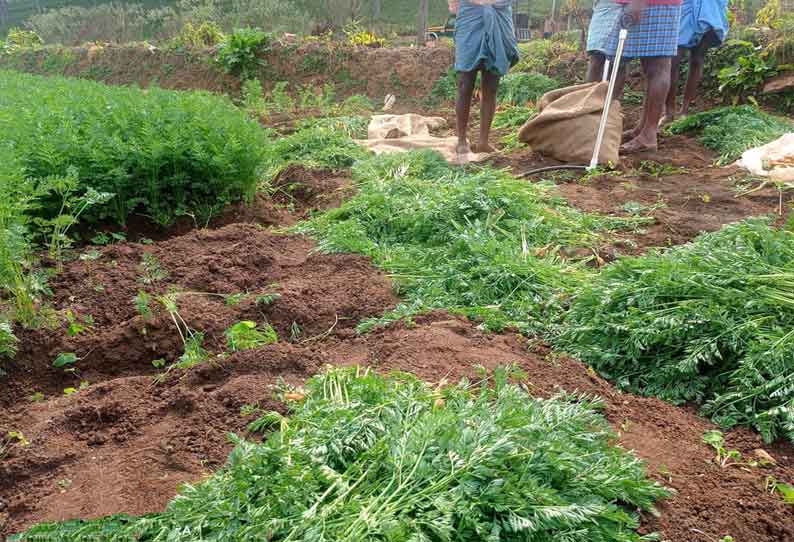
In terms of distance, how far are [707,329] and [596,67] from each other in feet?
14.4

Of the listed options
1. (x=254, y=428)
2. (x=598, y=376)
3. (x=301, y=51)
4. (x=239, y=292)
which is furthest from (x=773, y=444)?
(x=301, y=51)

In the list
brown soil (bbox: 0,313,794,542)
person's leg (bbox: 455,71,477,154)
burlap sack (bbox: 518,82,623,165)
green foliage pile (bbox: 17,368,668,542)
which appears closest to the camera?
green foliage pile (bbox: 17,368,668,542)

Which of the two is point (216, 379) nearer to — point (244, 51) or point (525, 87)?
point (525, 87)

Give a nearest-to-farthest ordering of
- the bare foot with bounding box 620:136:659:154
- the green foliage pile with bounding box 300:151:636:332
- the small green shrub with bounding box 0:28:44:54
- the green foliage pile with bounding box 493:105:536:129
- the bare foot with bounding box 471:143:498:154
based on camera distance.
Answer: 1. the green foliage pile with bounding box 300:151:636:332
2. the bare foot with bounding box 620:136:659:154
3. the bare foot with bounding box 471:143:498:154
4. the green foliage pile with bounding box 493:105:536:129
5. the small green shrub with bounding box 0:28:44:54

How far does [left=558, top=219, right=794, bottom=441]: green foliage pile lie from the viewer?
2.34 metres

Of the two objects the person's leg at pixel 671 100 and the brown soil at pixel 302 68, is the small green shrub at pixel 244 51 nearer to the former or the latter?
the brown soil at pixel 302 68

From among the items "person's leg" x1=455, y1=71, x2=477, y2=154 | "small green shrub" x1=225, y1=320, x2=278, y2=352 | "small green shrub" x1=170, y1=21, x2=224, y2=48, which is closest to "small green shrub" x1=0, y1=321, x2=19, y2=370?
"small green shrub" x1=225, y1=320, x2=278, y2=352

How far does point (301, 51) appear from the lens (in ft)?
39.4

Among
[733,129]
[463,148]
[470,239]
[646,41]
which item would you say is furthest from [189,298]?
[733,129]

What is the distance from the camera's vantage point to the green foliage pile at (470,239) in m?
3.26

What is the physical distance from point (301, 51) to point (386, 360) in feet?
34.6

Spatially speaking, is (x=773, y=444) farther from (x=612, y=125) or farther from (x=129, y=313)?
(x=612, y=125)

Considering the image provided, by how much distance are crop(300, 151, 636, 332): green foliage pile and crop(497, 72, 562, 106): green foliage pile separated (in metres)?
4.15

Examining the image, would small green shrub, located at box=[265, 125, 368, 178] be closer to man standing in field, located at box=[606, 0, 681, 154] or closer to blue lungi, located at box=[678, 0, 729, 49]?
man standing in field, located at box=[606, 0, 681, 154]
